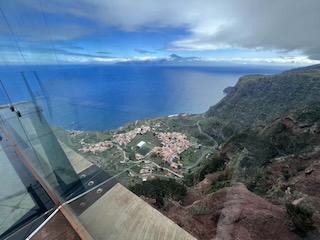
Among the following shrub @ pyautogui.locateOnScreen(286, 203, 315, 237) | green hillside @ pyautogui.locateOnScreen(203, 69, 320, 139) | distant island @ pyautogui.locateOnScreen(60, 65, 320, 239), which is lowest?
green hillside @ pyautogui.locateOnScreen(203, 69, 320, 139)

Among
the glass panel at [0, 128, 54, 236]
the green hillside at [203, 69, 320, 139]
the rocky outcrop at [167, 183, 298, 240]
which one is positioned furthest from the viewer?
the green hillside at [203, 69, 320, 139]

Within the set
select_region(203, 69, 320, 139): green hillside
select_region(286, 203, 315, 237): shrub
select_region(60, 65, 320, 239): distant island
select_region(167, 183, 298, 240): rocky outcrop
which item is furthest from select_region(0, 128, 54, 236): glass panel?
A: select_region(203, 69, 320, 139): green hillside

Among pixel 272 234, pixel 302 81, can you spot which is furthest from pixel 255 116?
pixel 272 234

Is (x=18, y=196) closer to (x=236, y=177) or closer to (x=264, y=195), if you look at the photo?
(x=264, y=195)

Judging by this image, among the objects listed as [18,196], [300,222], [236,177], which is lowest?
[236,177]

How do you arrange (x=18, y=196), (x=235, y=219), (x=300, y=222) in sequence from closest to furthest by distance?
(x=18, y=196), (x=300, y=222), (x=235, y=219)

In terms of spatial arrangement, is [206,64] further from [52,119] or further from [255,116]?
[52,119]

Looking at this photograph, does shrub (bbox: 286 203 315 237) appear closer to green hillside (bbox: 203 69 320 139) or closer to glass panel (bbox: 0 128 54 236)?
glass panel (bbox: 0 128 54 236)

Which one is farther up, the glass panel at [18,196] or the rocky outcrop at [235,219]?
the glass panel at [18,196]

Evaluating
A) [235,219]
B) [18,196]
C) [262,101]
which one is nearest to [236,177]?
[235,219]

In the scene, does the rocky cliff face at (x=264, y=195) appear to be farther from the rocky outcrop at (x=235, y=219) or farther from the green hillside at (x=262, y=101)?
the green hillside at (x=262, y=101)

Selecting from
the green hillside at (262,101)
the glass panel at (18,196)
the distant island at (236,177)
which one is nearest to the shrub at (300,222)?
the distant island at (236,177)

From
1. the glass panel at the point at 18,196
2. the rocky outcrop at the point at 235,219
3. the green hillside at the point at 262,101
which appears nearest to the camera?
the glass panel at the point at 18,196
